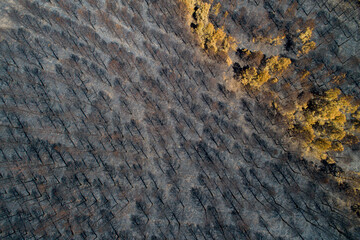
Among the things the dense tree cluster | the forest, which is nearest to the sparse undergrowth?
the dense tree cluster

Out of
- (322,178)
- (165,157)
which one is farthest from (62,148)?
(322,178)

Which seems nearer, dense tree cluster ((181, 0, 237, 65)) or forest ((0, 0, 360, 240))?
forest ((0, 0, 360, 240))

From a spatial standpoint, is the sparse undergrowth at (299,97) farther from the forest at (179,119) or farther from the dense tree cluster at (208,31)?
the forest at (179,119)

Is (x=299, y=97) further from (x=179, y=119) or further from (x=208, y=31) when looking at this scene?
(x=179, y=119)

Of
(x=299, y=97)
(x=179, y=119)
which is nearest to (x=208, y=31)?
(x=179, y=119)

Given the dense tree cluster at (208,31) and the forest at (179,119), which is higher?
the dense tree cluster at (208,31)

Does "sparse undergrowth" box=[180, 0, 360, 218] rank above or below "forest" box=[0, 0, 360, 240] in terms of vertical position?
above

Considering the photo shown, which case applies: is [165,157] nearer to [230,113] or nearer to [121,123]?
[121,123]

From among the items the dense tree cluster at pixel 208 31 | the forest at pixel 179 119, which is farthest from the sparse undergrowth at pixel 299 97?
the forest at pixel 179 119

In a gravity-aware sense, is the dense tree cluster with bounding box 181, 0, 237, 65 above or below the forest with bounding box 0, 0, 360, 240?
above

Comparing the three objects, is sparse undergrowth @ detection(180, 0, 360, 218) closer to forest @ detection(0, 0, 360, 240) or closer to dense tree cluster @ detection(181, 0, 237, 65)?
dense tree cluster @ detection(181, 0, 237, 65)

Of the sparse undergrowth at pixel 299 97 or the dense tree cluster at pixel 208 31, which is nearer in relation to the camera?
the sparse undergrowth at pixel 299 97
